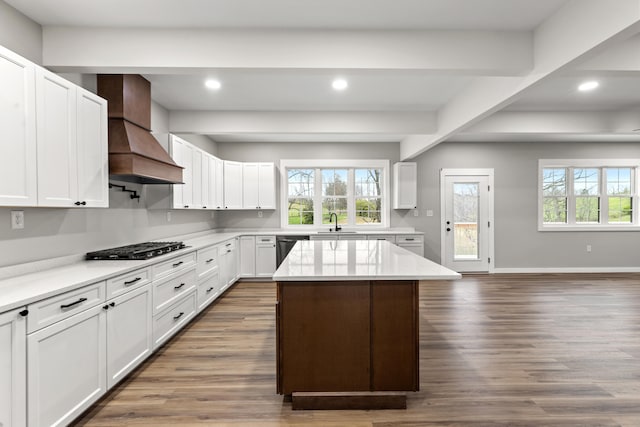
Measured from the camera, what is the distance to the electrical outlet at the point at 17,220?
7.02 ft

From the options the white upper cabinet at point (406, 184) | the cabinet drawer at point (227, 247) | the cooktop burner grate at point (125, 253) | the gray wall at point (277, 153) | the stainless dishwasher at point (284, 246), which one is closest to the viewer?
the cooktop burner grate at point (125, 253)

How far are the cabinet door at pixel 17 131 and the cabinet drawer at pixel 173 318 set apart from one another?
56.3 inches

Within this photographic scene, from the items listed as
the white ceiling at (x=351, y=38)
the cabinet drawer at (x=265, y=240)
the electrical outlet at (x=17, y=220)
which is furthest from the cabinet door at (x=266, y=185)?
the electrical outlet at (x=17, y=220)

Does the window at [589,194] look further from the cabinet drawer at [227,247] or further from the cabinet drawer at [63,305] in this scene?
the cabinet drawer at [63,305]

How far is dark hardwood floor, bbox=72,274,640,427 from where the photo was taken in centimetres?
203

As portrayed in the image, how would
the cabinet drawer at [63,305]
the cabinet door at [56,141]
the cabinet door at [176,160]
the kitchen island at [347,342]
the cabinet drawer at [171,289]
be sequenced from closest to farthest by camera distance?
the cabinet drawer at [63,305], the cabinet door at [56,141], the kitchen island at [347,342], the cabinet drawer at [171,289], the cabinet door at [176,160]

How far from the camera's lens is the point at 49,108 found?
6.77ft

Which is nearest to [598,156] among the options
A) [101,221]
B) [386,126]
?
[386,126]

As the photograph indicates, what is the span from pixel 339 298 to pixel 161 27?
2363 mm

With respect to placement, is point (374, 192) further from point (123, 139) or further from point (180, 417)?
point (180, 417)

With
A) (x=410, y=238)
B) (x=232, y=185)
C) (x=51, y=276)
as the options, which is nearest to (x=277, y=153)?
(x=232, y=185)

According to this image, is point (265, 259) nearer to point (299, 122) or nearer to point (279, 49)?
point (299, 122)

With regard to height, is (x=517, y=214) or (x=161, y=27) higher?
(x=161, y=27)

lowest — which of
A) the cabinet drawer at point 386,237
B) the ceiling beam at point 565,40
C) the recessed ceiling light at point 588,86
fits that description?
the cabinet drawer at point 386,237
